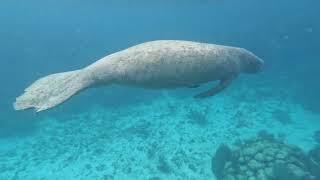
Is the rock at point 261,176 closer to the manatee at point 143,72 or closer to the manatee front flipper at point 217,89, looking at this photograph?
the manatee front flipper at point 217,89

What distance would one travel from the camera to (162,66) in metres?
7.67

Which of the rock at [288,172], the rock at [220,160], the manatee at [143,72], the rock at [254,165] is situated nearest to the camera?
the manatee at [143,72]

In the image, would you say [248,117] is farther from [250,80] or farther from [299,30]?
[299,30]

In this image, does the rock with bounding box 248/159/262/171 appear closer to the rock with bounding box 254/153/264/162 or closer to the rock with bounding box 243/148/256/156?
the rock with bounding box 254/153/264/162

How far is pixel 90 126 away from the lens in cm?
2278

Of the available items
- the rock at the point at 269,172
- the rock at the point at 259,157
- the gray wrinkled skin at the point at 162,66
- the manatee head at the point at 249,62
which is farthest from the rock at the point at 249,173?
the gray wrinkled skin at the point at 162,66

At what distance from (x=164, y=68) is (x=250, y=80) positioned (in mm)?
25265

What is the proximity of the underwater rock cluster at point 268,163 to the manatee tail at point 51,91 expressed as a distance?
7730 millimetres

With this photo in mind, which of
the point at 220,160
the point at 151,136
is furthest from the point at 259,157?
the point at 151,136

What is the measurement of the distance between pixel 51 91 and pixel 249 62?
4966mm

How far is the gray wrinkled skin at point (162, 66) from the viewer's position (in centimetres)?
769

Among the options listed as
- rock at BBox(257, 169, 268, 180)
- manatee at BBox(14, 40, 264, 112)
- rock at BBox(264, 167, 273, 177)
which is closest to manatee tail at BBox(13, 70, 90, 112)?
manatee at BBox(14, 40, 264, 112)

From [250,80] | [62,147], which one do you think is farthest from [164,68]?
[250,80]

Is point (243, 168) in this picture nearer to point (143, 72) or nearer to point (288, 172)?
point (288, 172)
